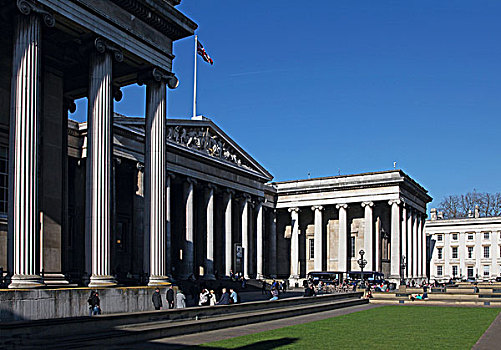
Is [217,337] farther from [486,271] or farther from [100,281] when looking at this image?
[486,271]

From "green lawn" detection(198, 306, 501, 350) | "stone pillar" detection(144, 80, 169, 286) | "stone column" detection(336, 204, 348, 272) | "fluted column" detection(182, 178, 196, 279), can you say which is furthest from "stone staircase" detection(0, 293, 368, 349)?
"stone column" detection(336, 204, 348, 272)

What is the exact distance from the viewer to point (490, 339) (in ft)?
63.2

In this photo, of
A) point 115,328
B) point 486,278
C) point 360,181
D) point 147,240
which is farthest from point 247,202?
point 486,278

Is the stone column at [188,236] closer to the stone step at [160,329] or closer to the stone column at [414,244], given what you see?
the stone step at [160,329]

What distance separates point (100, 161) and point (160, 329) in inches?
301

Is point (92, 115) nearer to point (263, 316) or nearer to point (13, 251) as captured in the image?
point (13, 251)

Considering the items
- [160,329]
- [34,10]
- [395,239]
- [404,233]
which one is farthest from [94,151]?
[404,233]

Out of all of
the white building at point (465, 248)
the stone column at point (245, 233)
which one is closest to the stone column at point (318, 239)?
the stone column at point (245, 233)

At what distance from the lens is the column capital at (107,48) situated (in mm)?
23308

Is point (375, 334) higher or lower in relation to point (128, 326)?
lower

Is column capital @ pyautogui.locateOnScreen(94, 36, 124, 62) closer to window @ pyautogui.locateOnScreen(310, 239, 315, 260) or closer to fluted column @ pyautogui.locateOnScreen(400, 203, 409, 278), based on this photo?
fluted column @ pyautogui.locateOnScreen(400, 203, 409, 278)

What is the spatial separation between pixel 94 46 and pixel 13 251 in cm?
882

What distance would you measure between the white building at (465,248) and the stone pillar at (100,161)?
280 ft

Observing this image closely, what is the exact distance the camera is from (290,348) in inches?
676
